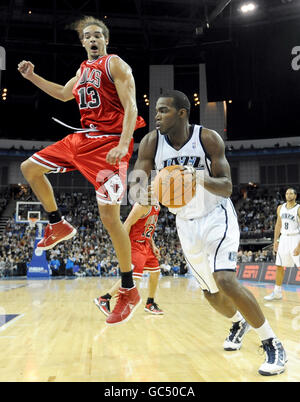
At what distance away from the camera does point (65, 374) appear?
2734 mm

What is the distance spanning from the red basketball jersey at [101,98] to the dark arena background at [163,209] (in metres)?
1.92

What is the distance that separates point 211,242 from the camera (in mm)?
3102

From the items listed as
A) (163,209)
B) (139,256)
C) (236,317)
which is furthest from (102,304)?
Result: (163,209)

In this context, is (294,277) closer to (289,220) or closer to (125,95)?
(289,220)

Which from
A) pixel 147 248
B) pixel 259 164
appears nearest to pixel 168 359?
pixel 147 248

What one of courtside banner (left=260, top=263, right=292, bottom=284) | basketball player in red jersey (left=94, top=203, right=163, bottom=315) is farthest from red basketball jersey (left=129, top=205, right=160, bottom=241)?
courtside banner (left=260, top=263, right=292, bottom=284)

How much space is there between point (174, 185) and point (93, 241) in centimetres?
2164

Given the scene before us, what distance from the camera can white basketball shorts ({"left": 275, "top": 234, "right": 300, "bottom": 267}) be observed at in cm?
770

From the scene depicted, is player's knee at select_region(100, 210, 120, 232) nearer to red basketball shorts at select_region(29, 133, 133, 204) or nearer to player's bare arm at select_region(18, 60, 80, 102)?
red basketball shorts at select_region(29, 133, 133, 204)

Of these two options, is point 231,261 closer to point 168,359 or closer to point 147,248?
point 168,359

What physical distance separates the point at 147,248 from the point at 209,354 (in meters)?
2.71

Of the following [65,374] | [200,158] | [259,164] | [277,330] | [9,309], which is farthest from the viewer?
[259,164]
